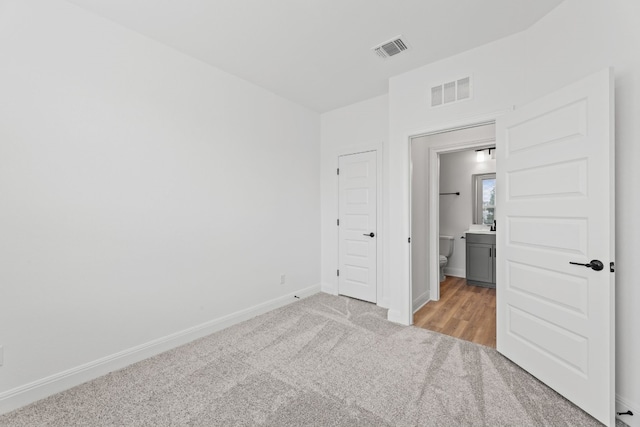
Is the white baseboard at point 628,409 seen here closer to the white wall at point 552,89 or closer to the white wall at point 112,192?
the white wall at point 552,89

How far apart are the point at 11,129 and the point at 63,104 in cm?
36

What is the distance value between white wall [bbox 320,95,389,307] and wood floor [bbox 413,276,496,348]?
2.10 ft

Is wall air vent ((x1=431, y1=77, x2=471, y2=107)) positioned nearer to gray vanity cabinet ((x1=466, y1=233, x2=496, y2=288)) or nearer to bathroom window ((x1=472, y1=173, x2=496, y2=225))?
gray vanity cabinet ((x1=466, y1=233, x2=496, y2=288))

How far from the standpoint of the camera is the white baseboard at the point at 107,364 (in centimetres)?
183

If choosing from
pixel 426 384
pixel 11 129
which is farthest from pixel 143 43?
pixel 426 384

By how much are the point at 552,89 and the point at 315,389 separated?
9.87 feet

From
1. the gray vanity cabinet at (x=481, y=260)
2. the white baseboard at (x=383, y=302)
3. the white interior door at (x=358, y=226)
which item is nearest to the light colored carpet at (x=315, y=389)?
the white baseboard at (x=383, y=302)

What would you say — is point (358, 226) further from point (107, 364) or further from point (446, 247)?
point (107, 364)

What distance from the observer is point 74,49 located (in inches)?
81.2

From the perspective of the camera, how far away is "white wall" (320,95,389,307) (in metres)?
3.78

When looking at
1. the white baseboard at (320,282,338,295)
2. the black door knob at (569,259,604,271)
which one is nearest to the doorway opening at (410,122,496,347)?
the white baseboard at (320,282,338,295)

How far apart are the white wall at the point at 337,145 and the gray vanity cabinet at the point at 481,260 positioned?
2001 mm

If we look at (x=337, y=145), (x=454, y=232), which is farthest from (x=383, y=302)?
(x=454, y=232)

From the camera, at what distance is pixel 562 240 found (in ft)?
6.22
